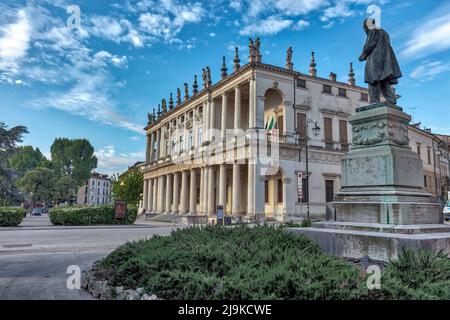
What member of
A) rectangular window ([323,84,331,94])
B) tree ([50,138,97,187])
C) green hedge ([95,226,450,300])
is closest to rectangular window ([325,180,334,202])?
rectangular window ([323,84,331,94])

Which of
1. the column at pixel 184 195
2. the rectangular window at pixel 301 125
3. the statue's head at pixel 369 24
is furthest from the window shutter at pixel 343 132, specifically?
the statue's head at pixel 369 24

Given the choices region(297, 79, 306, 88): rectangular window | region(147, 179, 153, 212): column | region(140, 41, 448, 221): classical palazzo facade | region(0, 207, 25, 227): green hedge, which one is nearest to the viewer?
region(0, 207, 25, 227): green hedge

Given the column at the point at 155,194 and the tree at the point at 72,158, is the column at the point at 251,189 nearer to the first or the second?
the column at the point at 155,194

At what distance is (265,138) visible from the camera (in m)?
32.3

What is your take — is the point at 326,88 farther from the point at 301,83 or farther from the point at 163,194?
the point at 163,194

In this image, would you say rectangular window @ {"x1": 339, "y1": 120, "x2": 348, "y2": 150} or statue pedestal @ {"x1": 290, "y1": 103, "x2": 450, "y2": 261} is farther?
rectangular window @ {"x1": 339, "y1": 120, "x2": 348, "y2": 150}

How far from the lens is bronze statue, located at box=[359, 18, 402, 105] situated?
799cm

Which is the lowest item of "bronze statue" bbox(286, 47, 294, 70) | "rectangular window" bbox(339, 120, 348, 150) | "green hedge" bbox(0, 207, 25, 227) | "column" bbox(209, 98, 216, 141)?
"green hedge" bbox(0, 207, 25, 227)

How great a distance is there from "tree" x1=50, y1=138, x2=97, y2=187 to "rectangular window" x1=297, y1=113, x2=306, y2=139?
67661 mm

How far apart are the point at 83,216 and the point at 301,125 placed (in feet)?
75.9

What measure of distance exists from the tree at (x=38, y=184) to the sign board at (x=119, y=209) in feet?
135

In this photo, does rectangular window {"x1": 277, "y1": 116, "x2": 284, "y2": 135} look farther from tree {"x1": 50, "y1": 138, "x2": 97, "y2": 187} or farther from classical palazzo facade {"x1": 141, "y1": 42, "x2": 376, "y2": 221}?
tree {"x1": 50, "y1": 138, "x2": 97, "y2": 187}

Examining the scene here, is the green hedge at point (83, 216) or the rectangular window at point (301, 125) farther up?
the rectangular window at point (301, 125)

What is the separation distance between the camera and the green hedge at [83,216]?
1081 inches
